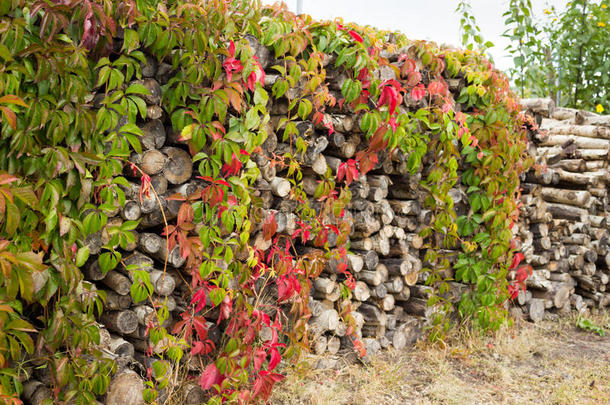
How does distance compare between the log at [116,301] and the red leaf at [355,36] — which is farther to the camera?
the red leaf at [355,36]

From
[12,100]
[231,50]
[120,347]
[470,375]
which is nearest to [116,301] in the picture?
[120,347]

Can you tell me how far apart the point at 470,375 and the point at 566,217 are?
2462mm

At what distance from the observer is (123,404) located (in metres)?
2.28

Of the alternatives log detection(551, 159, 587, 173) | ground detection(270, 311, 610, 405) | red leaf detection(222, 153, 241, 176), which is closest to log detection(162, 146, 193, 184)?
red leaf detection(222, 153, 241, 176)

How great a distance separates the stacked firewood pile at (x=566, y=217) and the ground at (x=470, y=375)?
0.79 m

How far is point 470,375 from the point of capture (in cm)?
361

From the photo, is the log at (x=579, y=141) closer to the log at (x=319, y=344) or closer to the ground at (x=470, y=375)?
the ground at (x=470, y=375)

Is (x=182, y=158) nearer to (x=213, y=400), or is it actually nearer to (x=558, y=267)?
(x=213, y=400)

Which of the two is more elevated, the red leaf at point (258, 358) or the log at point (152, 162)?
the log at point (152, 162)

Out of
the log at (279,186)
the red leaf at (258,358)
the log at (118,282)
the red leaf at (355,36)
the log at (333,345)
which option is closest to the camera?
the log at (118,282)

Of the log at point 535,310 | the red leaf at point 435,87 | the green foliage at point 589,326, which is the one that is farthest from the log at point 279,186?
the green foliage at point 589,326

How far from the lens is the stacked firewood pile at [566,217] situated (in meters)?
4.91

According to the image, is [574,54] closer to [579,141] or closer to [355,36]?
[579,141]

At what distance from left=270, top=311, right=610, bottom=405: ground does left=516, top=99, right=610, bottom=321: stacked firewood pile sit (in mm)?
794
